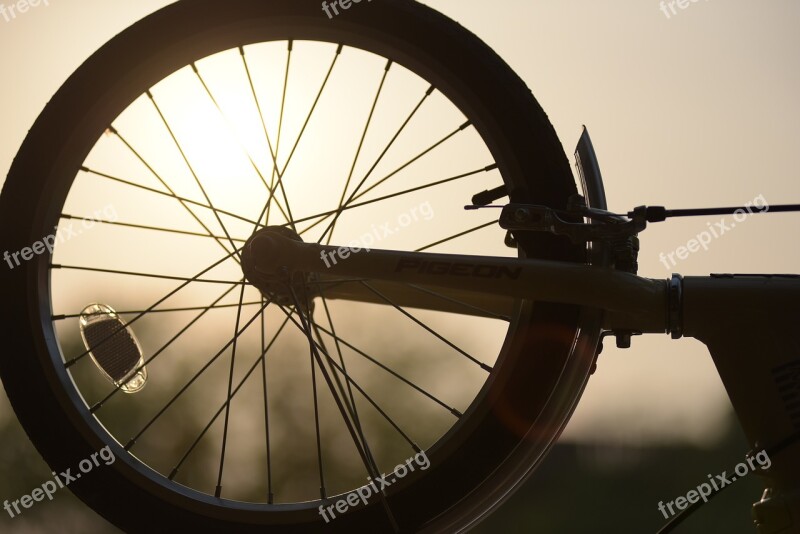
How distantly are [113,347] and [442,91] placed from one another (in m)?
0.75

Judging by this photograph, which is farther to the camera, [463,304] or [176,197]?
[176,197]

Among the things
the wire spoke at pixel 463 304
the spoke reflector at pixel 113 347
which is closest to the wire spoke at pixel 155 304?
the spoke reflector at pixel 113 347

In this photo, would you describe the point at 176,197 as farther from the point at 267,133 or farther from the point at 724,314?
the point at 724,314

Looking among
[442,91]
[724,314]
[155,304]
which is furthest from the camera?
[155,304]

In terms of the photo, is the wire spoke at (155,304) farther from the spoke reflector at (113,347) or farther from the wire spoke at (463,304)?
the wire spoke at (463,304)

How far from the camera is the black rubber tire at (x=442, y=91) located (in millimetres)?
1817

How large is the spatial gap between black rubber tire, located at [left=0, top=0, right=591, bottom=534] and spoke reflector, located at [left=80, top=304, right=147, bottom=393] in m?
0.15

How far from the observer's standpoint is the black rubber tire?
1817 millimetres

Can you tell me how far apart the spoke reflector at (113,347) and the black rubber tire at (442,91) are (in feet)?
0.49

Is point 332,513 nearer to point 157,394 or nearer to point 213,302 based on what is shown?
point 213,302

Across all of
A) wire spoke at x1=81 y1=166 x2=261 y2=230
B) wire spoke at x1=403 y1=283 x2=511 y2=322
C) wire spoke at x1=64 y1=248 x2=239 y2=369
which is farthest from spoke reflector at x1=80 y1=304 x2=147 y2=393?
wire spoke at x1=403 y1=283 x2=511 y2=322

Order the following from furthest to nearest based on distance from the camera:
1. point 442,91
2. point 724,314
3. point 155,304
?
point 155,304 → point 442,91 → point 724,314

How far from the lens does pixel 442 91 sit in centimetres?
190

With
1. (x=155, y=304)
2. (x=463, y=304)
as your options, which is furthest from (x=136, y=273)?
(x=463, y=304)
